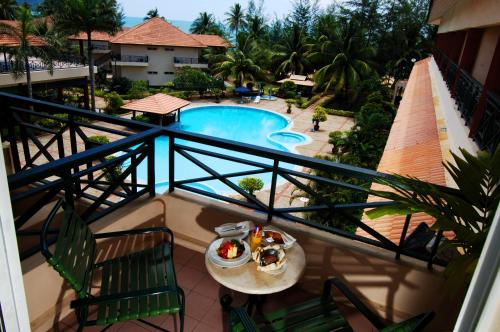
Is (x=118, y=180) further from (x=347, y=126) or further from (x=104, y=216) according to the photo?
(x=347, y=126)

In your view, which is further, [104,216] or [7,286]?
[104,216]

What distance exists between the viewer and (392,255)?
2.80 m

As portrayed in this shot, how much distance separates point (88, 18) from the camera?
2086 centimetres

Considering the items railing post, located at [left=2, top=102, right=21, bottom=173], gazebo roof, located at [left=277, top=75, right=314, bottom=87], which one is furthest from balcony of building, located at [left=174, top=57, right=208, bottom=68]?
railing post, located at [left=2, top=102, right=21, bottom=173]

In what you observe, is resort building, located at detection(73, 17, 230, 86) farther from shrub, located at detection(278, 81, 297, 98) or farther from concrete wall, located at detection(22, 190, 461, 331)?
concrete wall, located at detection(22, 190, 461, 331)

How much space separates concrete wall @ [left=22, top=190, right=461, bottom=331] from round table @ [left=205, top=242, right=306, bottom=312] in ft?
1.78

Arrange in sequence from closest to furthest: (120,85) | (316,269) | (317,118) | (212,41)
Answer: (316,269)
(317,118)
(120,85)
(212,41)

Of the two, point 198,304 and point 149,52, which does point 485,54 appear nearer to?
point 198,304

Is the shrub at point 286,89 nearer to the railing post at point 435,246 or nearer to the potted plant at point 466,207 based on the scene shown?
the railing post at point 435,246

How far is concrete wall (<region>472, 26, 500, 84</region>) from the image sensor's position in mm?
7848

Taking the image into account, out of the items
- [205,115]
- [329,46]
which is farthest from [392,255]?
[329,46]

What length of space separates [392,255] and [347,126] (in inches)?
792

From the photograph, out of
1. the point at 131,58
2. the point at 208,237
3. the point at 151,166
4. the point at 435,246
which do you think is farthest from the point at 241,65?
the point at 435,246

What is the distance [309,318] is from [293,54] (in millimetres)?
31864
